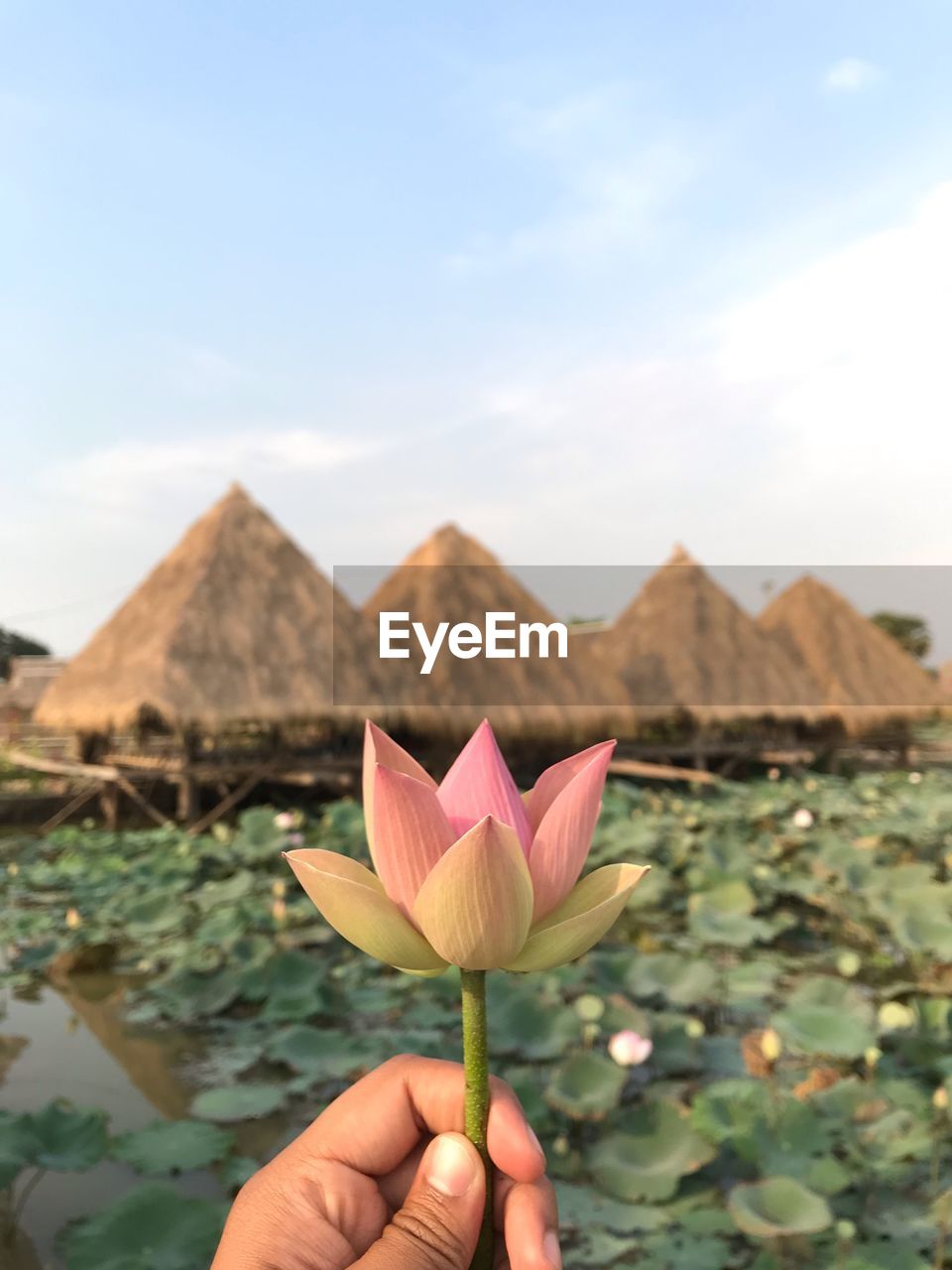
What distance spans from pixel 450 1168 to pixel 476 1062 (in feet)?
0.68

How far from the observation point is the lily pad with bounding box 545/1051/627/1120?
2273mm

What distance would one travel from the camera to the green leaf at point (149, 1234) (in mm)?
1779

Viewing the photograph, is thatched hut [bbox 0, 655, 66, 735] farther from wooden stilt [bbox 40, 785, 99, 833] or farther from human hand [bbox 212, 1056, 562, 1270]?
human hand [bbox 212, 1056, 562, 1270]

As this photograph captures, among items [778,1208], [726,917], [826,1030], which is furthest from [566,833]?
[726,917]

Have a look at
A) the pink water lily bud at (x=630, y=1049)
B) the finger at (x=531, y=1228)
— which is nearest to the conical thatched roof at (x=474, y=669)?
the pink water lily bud at (x=630, y=1049)

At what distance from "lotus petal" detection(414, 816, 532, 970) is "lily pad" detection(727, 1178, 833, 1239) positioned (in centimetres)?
166

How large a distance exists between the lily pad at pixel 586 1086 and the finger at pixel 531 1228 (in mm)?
1693

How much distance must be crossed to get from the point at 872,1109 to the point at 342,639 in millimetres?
7510

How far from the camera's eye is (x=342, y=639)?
936cm

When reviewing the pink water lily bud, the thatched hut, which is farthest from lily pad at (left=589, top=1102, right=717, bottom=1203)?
the thatched hut

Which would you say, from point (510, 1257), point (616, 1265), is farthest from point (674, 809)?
point (510, 1257)

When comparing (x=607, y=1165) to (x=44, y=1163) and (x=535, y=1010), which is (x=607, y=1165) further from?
(x=44, y=1163)

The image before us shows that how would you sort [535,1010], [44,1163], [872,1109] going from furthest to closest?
[535,1010] < [872,1109] < [44,1163]

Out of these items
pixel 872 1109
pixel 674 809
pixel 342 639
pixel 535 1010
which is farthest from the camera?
pixel 342 639
